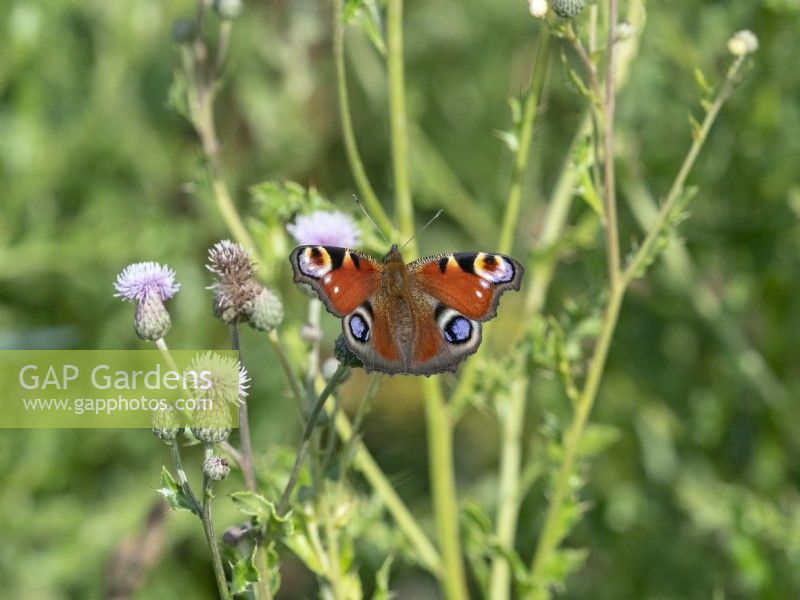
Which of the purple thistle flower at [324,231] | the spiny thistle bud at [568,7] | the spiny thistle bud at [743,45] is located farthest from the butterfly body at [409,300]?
the spiny thistle bud at [743,45]

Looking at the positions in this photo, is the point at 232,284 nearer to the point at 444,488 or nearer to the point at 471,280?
the point at 471,280

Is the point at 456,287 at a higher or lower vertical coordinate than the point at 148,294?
lower

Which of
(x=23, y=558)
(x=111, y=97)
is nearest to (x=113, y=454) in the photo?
(x=23, y=558)

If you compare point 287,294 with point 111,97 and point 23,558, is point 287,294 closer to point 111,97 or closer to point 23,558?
point 111,97

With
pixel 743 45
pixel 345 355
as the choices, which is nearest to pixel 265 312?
pixel 345 355

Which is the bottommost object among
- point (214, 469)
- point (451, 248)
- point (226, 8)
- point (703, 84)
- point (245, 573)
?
point (245, 573)

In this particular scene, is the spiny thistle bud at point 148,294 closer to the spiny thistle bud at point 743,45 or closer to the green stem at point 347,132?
the green stem at point 347,132

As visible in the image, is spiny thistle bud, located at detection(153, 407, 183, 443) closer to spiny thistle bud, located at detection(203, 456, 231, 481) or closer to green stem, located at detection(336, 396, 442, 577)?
spiny thistle bud, located at detection(203, 456, 231, 481)
